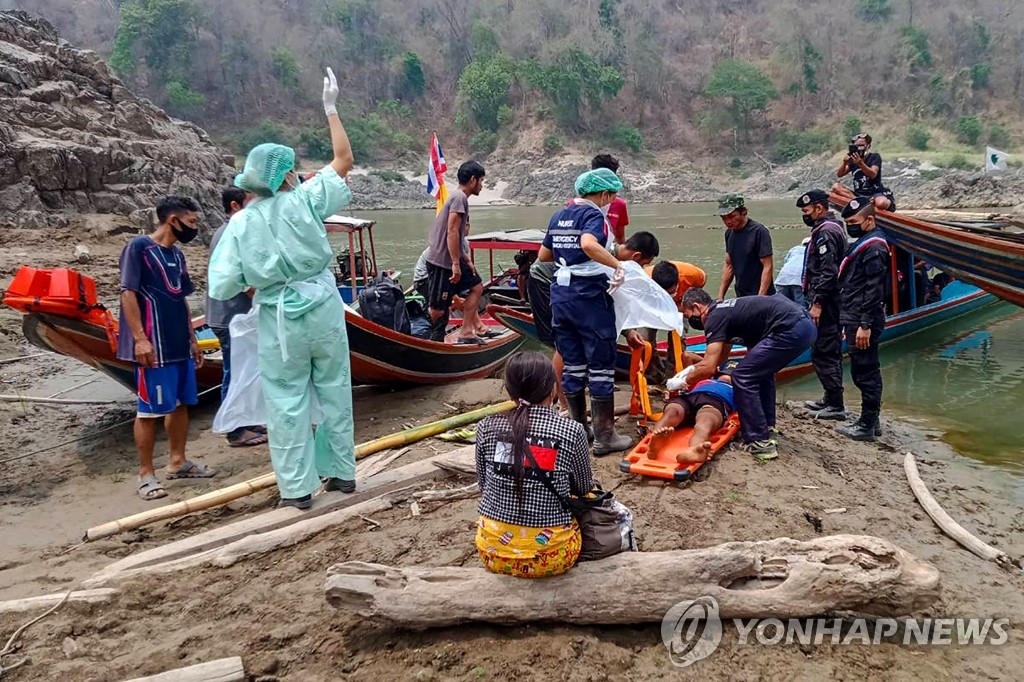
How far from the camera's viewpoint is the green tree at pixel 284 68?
6756cm

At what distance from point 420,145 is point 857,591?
208ft

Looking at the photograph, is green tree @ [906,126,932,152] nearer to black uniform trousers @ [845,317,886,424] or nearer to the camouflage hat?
the camouflage hat

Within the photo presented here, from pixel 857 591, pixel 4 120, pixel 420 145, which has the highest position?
pixel 420 145

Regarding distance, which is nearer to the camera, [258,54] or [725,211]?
[725,211]

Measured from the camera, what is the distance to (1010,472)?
222 inches

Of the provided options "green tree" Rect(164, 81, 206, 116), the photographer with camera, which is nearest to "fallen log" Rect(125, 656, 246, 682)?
the photographer with camera

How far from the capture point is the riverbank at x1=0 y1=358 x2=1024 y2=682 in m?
3.01

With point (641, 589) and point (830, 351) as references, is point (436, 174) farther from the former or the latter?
point (641, 589)

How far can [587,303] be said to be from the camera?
4809 millimetres

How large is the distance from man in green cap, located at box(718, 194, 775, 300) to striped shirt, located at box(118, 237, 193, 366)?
4.44m

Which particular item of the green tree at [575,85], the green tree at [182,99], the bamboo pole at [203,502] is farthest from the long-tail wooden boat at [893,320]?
the green tree at [182,99]

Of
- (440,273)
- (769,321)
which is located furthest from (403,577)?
(440,273)

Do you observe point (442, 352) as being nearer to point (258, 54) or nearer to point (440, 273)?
point (440, 273)

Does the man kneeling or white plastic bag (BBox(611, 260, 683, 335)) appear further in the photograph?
white plastic bag (BBox(611, 260, 683, 335))
